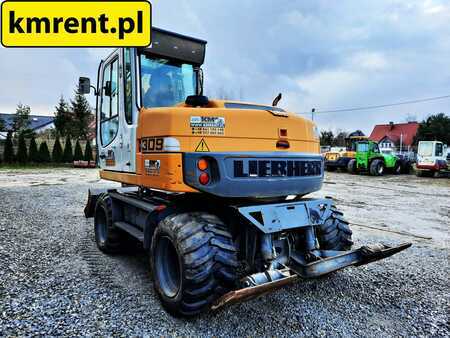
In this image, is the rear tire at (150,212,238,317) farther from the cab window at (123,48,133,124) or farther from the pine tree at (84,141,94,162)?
the pine tree at (84,141,94,162)

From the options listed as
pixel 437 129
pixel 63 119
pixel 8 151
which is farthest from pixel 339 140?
pixel 8 151

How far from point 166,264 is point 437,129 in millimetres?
43092

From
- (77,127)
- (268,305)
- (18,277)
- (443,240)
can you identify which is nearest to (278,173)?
(268,305)

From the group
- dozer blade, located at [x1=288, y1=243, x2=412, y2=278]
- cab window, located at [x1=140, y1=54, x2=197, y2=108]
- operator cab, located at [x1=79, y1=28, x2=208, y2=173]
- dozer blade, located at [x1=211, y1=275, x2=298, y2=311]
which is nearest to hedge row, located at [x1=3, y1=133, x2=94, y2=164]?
operator cab, located at [x1=79, y1=28, x2=208, y2=173]

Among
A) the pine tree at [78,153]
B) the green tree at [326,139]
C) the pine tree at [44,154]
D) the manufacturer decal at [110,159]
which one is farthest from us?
the green tree at [326,139]

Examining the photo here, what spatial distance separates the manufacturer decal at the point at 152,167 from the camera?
317 cm

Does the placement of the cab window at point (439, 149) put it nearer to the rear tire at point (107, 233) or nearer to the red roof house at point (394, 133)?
the rear tire at point (107, 233)

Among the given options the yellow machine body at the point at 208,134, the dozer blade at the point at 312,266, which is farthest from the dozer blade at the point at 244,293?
the yellow machine body at the point at 208,134

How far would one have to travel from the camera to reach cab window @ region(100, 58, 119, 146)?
4.40m

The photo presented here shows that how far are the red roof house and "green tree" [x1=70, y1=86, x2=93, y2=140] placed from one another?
43397mm

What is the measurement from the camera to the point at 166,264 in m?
3.29

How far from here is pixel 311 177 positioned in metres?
3.63

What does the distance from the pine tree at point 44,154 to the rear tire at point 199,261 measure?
88.0 ft

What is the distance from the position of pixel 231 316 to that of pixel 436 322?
191 centimetres
